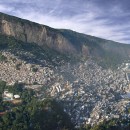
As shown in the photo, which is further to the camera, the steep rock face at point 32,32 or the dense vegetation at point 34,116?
the steep rock face at point 32,32

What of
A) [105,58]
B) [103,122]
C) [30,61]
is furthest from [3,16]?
[103,122]

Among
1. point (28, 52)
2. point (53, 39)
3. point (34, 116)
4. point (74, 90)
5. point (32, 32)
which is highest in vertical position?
point (32, 32)

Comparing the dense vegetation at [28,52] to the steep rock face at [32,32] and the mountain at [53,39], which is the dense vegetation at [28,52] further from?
the steep rock face at [32,32]

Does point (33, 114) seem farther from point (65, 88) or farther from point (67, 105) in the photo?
point (65, 88)

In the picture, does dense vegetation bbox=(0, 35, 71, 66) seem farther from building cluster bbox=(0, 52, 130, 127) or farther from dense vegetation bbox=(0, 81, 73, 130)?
dense vegetation bbox=(0, 81, 73, 130)

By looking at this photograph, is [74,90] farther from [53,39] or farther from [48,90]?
[53,39]

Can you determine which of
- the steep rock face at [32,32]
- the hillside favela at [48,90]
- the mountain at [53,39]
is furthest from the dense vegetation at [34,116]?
the steep rock face at [32,32]

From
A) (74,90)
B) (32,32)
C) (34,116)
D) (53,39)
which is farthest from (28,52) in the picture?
(34,116)
